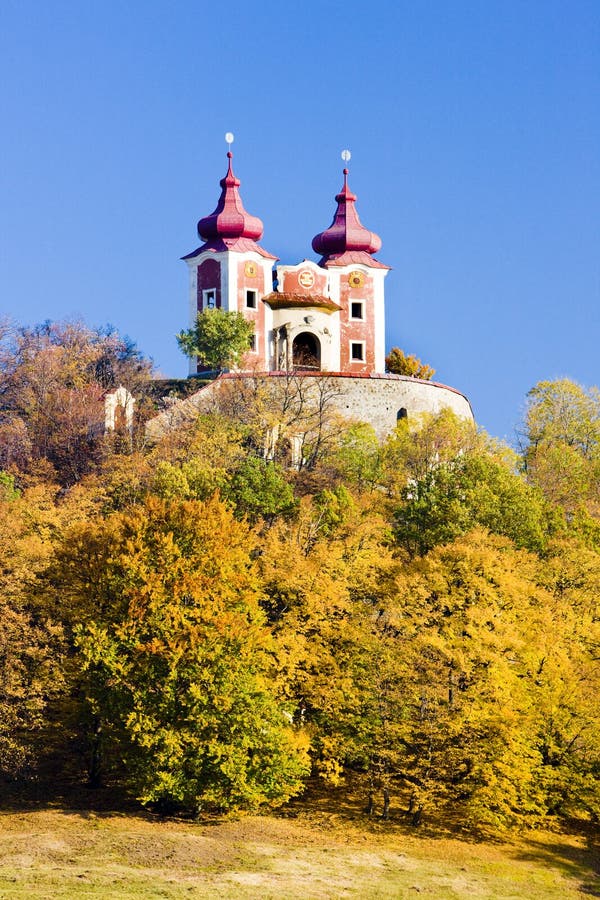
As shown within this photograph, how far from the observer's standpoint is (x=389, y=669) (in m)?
47.2

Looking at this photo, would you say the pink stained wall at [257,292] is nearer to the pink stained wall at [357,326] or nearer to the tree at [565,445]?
the pink stained wall at [357,326]

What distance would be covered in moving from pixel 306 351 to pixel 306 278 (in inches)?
171

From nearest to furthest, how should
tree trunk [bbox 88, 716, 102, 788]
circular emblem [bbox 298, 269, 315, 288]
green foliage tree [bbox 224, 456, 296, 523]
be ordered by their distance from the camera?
tree trunk [bbox 88, 716, 102, 788], green foliage tree [bbox 224, 456, 296, 523], circular emblem [bbox 298, 269, 315, 288]

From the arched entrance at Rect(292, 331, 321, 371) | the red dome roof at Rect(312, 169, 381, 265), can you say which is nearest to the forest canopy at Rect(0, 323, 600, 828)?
the arched entrance at Rect(292, 331, 321, 371)

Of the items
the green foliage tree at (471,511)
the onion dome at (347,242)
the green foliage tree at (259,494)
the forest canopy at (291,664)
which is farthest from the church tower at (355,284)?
the forest canopy at (291,664)

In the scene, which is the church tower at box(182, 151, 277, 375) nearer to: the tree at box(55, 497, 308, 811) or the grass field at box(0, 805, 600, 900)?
the tree at box(55, 497, 308, 811)

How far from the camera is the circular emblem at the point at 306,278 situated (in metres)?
Answer: 83.9

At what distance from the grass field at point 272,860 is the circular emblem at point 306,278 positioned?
42.5 m

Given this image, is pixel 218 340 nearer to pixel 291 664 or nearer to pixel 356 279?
pixel 356 279

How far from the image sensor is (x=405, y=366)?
9456 cm

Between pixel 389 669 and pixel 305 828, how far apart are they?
5.71m

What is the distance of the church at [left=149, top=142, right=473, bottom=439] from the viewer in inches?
3231

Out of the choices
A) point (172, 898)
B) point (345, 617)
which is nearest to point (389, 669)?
point (345, 617)

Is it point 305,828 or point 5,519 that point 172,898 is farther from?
point 5,519
